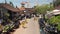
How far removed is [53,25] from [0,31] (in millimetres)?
6145

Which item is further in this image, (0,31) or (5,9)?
(5,9)

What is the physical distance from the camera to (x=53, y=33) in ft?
54.7

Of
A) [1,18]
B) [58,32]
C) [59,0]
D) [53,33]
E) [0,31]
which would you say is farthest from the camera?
[59,0]

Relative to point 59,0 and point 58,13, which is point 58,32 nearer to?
point 58,13

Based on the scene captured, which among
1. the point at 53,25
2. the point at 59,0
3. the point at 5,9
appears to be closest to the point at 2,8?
the point at 5,9

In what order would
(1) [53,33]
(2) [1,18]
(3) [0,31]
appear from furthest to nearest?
(2) [1,18] → (3) [0,31] → (1) [53,33]

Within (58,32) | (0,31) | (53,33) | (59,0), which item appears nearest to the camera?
(58,32)

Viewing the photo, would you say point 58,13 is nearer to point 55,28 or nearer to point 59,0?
point 55,28

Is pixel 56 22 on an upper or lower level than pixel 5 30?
upper

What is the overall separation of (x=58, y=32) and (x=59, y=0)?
30.8m

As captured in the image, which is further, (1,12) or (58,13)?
(1,12)

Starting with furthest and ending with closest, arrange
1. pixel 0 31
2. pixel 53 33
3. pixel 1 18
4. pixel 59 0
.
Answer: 1. pixel 59 0
2. pixel 1 18
3. pixel 0 31
4. pixel 53 33

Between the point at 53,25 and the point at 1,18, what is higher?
the point at 53,25

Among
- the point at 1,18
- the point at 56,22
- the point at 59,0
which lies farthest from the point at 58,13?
the point at 59,0
